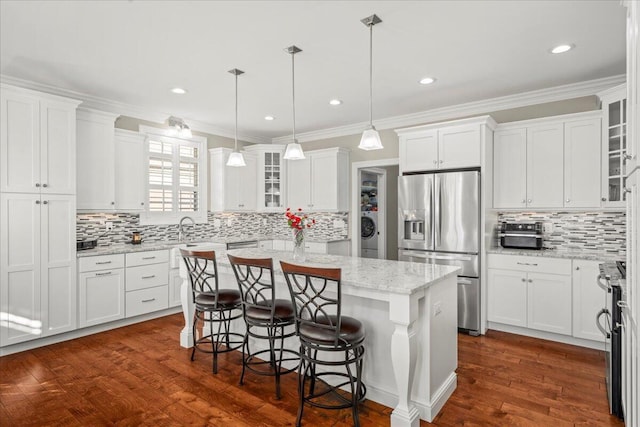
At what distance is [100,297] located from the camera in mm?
4086

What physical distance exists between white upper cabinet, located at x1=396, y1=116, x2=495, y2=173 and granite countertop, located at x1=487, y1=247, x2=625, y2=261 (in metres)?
1.06

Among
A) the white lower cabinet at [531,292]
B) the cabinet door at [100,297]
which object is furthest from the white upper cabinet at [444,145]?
the cabinet door at [100,297]

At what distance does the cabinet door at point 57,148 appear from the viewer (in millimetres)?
3666

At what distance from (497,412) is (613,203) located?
2.60 metres

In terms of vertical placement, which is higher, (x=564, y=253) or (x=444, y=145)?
(x=444, y=145)

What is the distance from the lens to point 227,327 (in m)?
3.48

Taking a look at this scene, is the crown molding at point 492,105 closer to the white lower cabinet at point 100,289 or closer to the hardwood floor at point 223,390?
the hardwood floor at point 223,390

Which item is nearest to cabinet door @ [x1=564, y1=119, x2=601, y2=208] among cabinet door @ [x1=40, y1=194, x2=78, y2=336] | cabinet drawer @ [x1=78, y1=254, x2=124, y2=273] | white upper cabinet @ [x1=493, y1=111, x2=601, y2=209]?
white upper cabinet @ [x1=493, y1=111, x2=601, y2=209]

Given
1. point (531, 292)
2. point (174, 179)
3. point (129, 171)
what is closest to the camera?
point (531, 292)

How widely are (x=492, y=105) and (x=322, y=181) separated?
2.69m

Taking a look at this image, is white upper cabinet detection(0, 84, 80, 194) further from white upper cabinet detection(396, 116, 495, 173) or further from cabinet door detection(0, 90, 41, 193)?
white upper cabinet detection(396, 116, 495, 173)

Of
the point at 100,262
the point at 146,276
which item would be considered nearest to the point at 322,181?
the point at 146,276

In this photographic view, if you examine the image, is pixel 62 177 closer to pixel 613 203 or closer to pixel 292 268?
pixel 292 268

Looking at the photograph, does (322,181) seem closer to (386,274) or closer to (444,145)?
(444,145)
